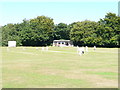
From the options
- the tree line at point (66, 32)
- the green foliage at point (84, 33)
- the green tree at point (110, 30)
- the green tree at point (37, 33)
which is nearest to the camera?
the green tree at point (110, 30)

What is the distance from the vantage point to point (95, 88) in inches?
333

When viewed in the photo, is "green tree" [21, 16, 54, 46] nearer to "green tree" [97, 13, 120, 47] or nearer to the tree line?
the tree line

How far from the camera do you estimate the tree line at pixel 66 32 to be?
6762 cm

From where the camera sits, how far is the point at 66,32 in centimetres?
9369

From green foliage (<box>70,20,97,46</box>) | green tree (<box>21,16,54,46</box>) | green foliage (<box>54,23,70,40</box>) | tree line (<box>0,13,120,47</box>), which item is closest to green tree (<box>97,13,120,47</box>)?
tree line (<box>0,13,120,47</box>)

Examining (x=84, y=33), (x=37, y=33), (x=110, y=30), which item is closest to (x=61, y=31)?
(x=37, y=33)

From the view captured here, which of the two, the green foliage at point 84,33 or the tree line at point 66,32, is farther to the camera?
the green foliage at point 84,33

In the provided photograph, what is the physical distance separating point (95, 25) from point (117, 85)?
7062 centimetres

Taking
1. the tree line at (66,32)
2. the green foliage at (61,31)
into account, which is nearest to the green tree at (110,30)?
the tree line at (66,32)

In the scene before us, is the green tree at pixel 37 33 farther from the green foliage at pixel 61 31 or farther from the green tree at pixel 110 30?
the green tree at pixel 110 30

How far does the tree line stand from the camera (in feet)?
222

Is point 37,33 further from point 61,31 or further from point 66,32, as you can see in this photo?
point 66,32

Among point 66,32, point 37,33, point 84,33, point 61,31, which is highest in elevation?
point 61,31

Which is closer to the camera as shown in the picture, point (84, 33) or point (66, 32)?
point (84, 33)
